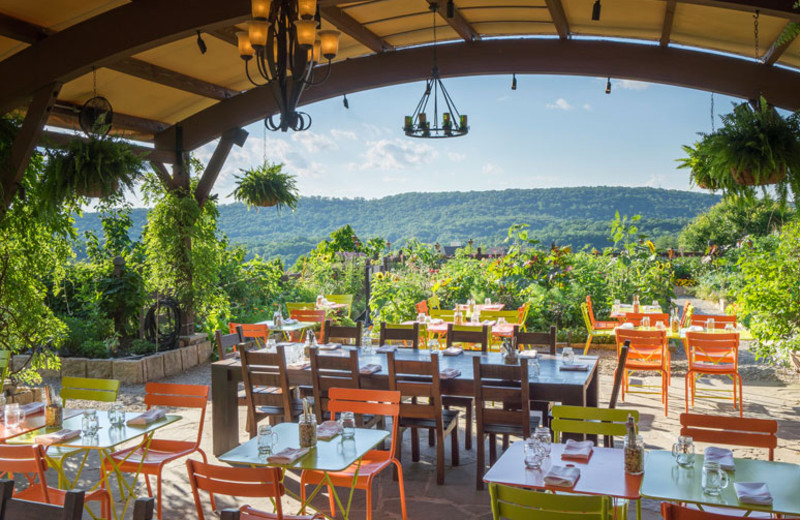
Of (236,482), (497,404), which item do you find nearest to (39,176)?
(236,482)

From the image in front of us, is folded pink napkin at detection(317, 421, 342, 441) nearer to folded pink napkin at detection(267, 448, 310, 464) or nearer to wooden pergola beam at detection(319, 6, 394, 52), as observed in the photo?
folded pink napkin at detection(267, 448, 310, 464)

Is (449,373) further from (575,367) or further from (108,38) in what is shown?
(108,38)

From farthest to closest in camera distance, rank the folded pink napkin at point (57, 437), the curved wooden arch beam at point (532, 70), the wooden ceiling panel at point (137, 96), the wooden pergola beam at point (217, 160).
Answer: the wooden pergola beam at point (217, 160) < the wooden ceiling panel at point (137, 96) < the curved wooden arch beam at point (532, 70) < the folded pink napkin at point (57, 437)

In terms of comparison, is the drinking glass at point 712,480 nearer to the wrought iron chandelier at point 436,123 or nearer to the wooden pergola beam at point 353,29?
the wrought iron chandelier at point 436,123

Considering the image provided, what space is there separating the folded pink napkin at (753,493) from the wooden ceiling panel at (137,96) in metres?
6.97

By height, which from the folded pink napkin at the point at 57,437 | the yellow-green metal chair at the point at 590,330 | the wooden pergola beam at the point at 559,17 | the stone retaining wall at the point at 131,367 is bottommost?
the stone retaining wall at the point at 131,367

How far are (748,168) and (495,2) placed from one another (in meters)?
3.01

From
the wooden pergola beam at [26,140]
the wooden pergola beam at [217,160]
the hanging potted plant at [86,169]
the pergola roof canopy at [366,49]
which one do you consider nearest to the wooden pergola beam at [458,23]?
the pergola roof canopy at [366,49]

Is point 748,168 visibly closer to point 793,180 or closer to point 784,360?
point 793,180

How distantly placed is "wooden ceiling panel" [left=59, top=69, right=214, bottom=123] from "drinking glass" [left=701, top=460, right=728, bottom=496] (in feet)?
22.3

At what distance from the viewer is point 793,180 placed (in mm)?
5449

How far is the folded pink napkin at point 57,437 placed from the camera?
4.24 metres

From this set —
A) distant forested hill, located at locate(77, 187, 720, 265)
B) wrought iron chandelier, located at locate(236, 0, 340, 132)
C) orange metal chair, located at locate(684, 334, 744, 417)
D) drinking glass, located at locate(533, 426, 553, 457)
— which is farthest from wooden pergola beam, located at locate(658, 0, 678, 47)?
distant forested hill, located at locate(77, 187, 720, 265)

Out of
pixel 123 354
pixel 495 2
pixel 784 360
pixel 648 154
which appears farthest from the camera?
pixel 648 154
